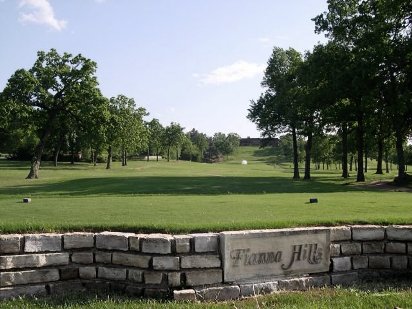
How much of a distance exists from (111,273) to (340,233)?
14.5 ft

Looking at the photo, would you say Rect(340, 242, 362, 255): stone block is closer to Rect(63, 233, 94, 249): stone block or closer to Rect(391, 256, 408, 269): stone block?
Rect(391, 256, 408, 269): stone block

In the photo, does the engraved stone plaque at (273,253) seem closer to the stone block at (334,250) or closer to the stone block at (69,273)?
the stone block at (334,250)

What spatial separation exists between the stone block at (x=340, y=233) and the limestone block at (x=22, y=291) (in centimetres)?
540

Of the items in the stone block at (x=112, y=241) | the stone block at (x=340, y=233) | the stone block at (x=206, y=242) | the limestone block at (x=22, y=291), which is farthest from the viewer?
the stone block at (x=340, y=233)

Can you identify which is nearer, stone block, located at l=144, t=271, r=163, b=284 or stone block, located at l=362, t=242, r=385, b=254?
stone block, located at l=144, t=271, r=163, b=284

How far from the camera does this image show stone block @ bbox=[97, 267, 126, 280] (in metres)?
7.67

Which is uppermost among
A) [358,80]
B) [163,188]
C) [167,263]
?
[358,80]

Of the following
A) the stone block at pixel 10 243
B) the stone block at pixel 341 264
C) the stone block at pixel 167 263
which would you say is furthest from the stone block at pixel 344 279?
the stone block at pixel 10 243

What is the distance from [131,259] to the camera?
25.1 feet

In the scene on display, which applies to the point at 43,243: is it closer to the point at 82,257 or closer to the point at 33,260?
the point at 33,260

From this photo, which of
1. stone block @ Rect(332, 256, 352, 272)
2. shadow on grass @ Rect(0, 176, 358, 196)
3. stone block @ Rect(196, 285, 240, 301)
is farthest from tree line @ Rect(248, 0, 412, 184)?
stone block @ Rect(196, 285, 240, 301)

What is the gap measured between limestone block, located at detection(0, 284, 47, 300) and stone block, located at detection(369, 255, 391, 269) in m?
6.17

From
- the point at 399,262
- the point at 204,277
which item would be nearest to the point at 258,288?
the point at 204,277

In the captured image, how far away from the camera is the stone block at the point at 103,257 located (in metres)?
7.77
